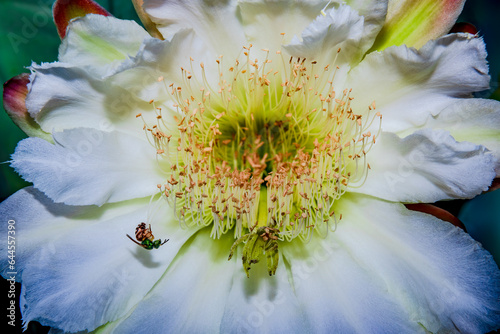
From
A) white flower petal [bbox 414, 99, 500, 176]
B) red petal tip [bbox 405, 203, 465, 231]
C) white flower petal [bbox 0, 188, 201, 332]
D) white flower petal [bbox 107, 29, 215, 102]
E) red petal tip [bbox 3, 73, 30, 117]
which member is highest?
white flower petal [bbox 107, 29, 215, 102]

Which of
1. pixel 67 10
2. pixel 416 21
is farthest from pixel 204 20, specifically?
pixel 416 21

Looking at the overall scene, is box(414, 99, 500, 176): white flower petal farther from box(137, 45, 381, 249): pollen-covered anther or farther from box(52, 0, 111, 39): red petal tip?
box(52, 0, 111, 39): red petal tip

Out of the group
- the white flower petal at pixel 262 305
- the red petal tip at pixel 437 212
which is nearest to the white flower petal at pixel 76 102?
the white flower petal at pixel 262 305

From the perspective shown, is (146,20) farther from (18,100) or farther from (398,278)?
(398,278)

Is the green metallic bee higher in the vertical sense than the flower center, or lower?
lower

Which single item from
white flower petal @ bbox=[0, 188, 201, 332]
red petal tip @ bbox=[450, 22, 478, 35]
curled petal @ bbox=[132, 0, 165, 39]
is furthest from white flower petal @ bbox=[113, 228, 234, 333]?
red petal tip @ bbox=[450, 22, 478, 35]

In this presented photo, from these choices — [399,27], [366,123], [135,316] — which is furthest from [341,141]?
[135,316]
